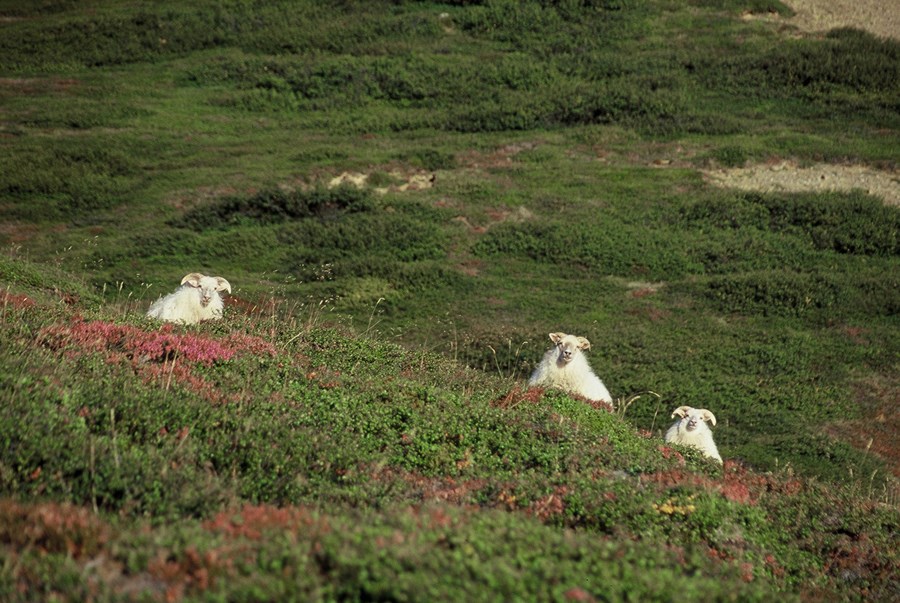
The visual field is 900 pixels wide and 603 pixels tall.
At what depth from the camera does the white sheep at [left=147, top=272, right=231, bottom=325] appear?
17248mm

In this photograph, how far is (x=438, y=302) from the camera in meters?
32.6

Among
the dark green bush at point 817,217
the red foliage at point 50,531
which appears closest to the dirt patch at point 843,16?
the dark green bush at point 817,217

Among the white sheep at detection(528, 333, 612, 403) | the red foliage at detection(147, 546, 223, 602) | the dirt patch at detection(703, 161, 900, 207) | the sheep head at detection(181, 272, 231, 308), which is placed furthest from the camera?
the dirt patch at detection(703, 161, 900, 207)

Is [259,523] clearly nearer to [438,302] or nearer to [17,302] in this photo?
[17,302]

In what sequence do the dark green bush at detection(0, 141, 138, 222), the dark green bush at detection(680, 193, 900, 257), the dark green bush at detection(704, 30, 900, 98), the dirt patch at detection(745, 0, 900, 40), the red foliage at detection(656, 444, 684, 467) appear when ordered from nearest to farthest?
the red foliage at detection(656, 444, 684, 467) < the dark green bush at detection(680, 193, 900, 257) < the dark green bush at detection(0, 141, 138, 222) < the dark green bush at detection(704, 30, 900, 98) < the dirt patch at detection(745, 0, 900, 40)

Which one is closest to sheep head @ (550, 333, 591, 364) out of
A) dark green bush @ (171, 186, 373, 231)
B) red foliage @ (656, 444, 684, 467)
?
red foliage @ (656, 444, 684, 467)

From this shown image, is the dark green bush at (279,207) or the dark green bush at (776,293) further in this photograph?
the dark green bush at (279,207)

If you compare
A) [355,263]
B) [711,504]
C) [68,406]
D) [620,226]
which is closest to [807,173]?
[620,226]

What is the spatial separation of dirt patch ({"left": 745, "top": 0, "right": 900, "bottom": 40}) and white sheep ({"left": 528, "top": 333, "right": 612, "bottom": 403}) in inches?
2420

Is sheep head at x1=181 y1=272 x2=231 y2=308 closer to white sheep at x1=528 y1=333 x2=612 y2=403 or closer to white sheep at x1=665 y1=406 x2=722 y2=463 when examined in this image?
white sheep at x1=528 y1=333 x2=612 y2=403

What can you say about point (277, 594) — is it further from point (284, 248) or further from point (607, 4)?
point (607, 4)

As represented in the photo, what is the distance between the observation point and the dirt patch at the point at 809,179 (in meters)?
44.9

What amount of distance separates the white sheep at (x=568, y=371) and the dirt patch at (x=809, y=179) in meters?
31.8

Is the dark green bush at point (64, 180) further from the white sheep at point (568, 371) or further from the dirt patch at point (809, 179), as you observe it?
the dirt patch at point (809, 179)
